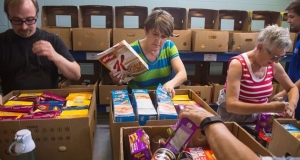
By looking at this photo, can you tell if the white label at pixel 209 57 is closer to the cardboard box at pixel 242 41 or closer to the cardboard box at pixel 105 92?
the cardboard box at pixel 242 41

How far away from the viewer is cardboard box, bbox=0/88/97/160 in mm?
1008

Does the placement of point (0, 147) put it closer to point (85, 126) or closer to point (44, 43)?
point (85, 126)

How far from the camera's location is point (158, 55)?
1.82 m

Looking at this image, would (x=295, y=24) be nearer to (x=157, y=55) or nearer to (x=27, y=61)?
(x=157, y=55)

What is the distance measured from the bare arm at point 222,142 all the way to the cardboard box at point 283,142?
1.44 feet

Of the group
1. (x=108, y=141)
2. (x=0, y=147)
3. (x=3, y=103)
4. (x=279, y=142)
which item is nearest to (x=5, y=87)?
(x=3, y=103)

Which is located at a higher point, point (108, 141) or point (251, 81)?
point (251, 81)

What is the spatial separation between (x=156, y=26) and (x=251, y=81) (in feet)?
2.71

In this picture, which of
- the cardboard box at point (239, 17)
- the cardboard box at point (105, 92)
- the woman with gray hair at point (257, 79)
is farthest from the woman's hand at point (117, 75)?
the cardboard box at point (239, 17)

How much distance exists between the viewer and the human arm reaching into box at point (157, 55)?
163cm

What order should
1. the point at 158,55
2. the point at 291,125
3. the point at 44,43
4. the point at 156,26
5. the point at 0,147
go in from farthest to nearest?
the point at 158,55, the point at 156,26, the point at 44,43, the point at 291,125, the point at 0,147

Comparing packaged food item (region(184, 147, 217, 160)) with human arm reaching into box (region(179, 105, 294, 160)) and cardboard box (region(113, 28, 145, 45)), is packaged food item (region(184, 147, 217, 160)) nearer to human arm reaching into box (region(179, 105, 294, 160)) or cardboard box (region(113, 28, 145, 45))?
human arm reaching into box (region(179, 105, 294, 160))

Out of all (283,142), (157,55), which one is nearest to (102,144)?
(157,55)

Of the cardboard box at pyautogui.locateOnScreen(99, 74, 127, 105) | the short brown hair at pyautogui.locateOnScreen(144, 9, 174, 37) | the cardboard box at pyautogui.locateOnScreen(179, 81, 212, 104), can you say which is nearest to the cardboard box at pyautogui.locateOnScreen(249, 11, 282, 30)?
the cardboard box at pyautogui.locateOnScreen(179, 81, 212, 104)
